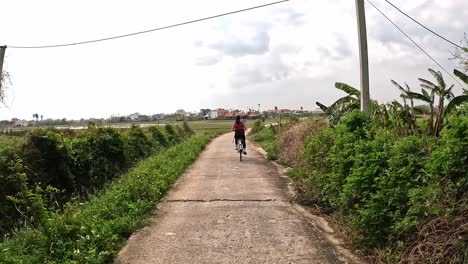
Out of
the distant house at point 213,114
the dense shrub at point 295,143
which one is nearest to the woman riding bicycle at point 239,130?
the dense shrub at point 295,143

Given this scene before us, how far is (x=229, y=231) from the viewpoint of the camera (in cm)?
688

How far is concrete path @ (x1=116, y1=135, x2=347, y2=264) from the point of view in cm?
575

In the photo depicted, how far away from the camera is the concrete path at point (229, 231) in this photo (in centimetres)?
575

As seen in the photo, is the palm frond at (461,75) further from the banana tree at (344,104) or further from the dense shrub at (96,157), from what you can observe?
the dense shrub at (96,157)

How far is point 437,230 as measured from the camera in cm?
439

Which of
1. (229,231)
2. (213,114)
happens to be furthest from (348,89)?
(213,114)

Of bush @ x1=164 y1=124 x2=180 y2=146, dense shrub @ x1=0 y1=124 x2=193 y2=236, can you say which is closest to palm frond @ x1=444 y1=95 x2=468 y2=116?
dense shrub @ x1=0 y1=124 x2=193 y2=236

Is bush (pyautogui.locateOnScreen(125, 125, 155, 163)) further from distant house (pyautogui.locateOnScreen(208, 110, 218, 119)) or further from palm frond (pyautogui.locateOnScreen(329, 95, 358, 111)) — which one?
distant house (pyautogui.locateOnScreen(208, 110, 218, 119))

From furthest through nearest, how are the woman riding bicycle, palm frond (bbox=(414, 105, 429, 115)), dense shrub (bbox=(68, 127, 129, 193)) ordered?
the woman riding bicycle < dense shrub (bbox=(68, 127, 129, 193)) < palm frond (bbox=(414, 105, 429, 115))

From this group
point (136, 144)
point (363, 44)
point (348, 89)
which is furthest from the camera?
point (136, 144)

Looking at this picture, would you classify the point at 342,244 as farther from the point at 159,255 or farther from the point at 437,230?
the point at 159,255

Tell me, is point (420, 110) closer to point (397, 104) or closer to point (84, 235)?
point (397, 104)

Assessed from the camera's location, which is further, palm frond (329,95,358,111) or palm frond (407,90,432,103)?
palm frond (329,95,358,111)

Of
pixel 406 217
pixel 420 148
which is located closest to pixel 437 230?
pixel 406 217
